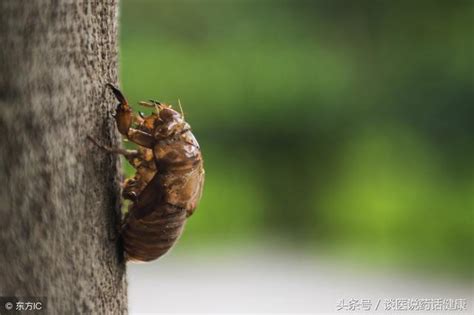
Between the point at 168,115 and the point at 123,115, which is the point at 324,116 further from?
the point at 123,115

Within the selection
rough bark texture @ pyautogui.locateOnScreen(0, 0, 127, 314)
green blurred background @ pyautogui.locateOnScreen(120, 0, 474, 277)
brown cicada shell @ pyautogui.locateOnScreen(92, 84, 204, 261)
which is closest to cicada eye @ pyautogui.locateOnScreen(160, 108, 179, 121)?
brown cicada shell @ pyautogui.locateOnScreen(92, 84, 204, 261)

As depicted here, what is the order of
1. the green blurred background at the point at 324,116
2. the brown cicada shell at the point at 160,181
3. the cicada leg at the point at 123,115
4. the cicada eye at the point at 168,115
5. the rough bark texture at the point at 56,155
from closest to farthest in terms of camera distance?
1. the rough bark texture at the point at 56,155
2. the cicada leg at the point at 123,115
3. the brown cicada shell at the point at 160,181
4. the cicada eye at the point at 168,115
5. the green blurred background at the point at 324,116

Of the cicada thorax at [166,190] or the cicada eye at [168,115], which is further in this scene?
the cicada eye at [168,115]

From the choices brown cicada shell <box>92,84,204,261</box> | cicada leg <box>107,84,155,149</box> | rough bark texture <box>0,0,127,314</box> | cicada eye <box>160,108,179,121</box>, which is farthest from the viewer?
cicada eye <box>160,108,179,121</box>

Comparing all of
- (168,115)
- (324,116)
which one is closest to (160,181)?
(168,115)

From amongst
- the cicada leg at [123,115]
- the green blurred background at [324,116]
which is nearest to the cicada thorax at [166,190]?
the cicada leg at [123,115]

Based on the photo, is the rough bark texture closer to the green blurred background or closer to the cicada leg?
the cicada leg

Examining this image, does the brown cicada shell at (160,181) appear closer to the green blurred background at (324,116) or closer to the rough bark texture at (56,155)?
the rough bark texture at (56,155)
